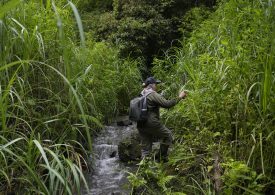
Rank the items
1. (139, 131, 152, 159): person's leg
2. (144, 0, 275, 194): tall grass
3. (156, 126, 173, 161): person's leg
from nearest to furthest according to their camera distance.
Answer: (144, 0, 275, 194): tall grass
(156, 126, 173, 161): person's leg
(139, 131, 152, 159): person's leg

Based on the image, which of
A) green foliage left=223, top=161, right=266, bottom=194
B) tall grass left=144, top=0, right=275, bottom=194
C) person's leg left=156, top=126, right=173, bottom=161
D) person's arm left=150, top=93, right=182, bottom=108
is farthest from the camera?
person's leg left=156, top=126, right=173, bottom=161

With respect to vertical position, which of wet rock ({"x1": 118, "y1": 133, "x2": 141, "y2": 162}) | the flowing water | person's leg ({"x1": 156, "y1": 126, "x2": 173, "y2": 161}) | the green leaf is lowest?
the flowing water

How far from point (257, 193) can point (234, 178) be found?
7.5 inches

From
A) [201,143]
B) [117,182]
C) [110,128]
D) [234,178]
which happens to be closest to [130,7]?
[110,128]

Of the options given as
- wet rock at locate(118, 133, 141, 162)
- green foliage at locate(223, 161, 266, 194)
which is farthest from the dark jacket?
green foliage at locate(223, 161, 266, 194)

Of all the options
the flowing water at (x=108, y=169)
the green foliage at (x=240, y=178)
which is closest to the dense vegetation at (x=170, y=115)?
the green foliage at (x=240, y=178)

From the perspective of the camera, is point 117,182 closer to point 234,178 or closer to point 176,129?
point 176,129

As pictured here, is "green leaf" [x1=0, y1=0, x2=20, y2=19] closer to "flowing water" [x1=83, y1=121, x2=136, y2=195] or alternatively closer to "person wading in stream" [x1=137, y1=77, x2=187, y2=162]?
"flowing water" [x1=83, y1=121, x2=136, y2=195]

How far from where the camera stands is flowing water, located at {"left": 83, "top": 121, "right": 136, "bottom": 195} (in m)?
4.37

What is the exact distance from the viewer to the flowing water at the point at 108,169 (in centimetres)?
437

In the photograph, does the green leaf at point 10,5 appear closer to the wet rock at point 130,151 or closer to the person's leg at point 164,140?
the person's leg at point 164,140

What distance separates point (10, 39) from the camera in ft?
9.37

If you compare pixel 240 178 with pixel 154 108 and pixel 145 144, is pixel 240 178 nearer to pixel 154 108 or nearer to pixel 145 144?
pixel 154 108

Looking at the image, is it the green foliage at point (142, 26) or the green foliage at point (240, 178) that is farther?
the green foliage at point (142, 26)
